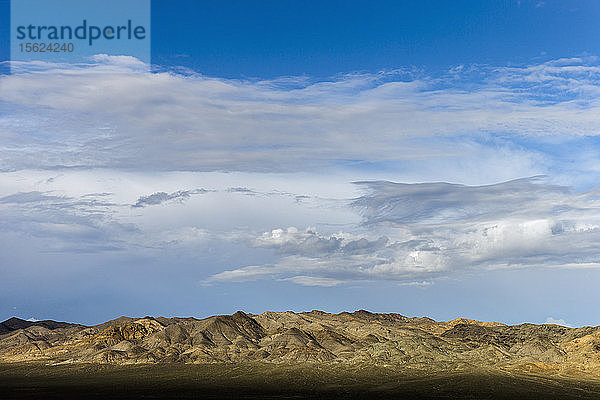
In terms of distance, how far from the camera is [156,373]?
198m

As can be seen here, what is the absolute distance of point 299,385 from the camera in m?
156

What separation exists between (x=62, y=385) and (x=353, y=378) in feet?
259

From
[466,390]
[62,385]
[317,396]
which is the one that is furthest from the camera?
[62,385]

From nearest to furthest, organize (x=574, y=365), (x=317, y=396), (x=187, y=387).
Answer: (x=317, y=396), (x=187, y=387), (x=574, y=365)

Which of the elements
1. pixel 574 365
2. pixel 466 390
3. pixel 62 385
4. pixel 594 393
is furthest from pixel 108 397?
pixel 574 365

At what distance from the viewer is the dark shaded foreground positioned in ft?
448

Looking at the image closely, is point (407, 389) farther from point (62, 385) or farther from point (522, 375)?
point (62, 385)

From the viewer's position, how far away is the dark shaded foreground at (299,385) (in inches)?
5374

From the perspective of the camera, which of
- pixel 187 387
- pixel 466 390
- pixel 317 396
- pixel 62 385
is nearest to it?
pixel 317 396

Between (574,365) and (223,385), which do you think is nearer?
(223,385)

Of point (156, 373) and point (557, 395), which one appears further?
point (156, 373)

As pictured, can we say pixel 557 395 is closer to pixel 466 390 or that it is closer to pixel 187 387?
pixel 466 390

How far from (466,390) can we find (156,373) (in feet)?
332

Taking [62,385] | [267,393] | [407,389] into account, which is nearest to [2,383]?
[62,385]
